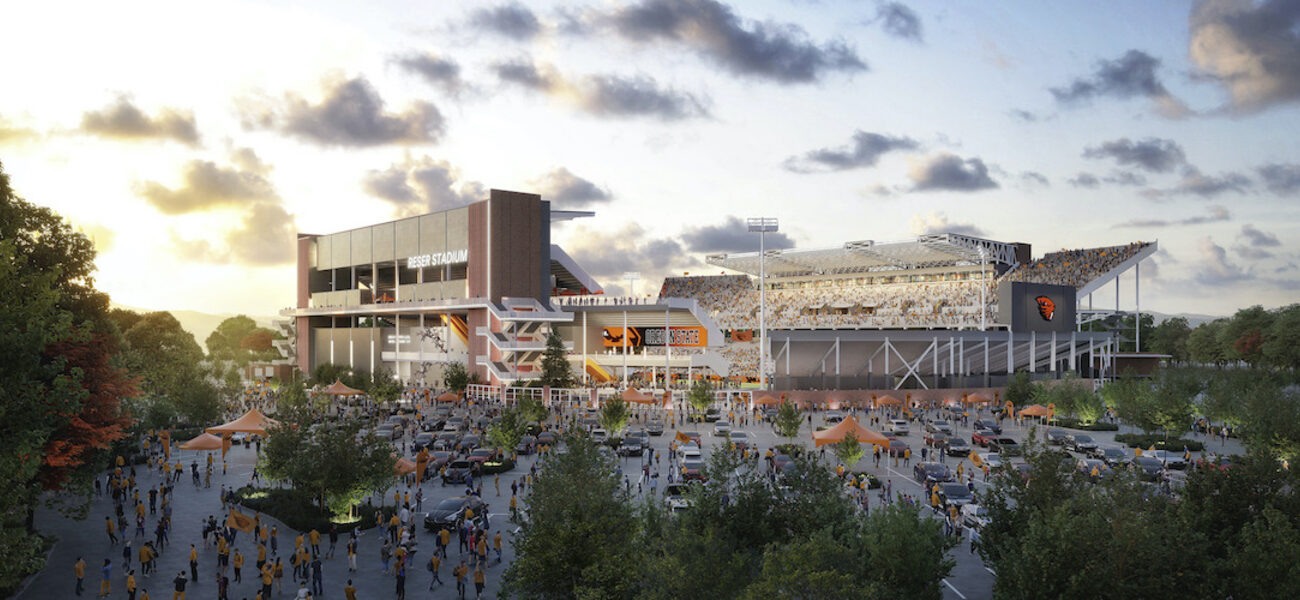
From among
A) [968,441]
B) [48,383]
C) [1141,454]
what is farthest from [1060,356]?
[48,383]

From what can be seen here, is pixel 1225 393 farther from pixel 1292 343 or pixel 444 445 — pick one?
pixel 1292 343

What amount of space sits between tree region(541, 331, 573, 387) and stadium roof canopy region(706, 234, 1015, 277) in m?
44.0

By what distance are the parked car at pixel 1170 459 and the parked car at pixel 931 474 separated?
40.7 ft

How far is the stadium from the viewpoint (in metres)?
84.7

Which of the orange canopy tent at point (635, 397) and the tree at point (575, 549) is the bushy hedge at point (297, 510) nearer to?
the tree at point (575, 549)

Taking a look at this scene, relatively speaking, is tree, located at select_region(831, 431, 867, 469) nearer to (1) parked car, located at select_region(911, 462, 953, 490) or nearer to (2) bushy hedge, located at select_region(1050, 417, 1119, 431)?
(1) parked car, located at select_region(911, 462, 953, 490)

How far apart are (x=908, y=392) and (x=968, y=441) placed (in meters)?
21.0

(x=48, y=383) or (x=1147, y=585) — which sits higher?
(x=48, y=383)

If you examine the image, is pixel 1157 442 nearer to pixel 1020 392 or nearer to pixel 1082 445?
pixel 1082 445

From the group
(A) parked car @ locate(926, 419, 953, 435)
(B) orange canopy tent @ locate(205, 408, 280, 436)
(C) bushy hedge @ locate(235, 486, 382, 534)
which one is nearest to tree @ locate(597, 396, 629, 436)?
(B) orange canopy tent @ locate(205, 408, 280, 436)

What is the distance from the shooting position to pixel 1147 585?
18516 millimetres

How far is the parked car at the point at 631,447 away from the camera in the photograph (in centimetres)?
4888

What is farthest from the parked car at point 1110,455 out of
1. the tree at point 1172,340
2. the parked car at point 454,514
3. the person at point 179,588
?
the tree at point 1172,340

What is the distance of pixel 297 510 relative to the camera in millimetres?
34250
